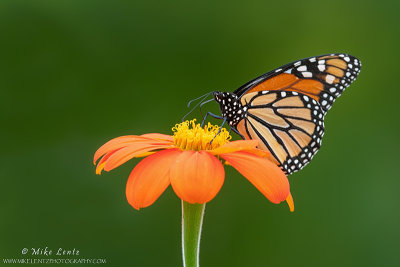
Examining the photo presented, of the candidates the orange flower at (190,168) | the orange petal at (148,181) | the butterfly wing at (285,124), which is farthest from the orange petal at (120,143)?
the butterfly wing at (285,124)

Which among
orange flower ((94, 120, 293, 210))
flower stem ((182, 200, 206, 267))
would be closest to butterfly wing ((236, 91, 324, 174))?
orange flower ((94, 120, 293, 210))

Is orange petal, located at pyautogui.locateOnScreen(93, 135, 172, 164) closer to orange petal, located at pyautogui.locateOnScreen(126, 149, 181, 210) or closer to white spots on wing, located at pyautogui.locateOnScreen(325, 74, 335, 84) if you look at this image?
orange petal, located at pyautogui.locateOnScreen(126, 149, 181, 210)

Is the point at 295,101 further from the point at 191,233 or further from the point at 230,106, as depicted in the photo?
the point at 191,233

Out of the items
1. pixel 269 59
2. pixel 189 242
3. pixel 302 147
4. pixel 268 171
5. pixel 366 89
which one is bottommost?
pixel 189 242

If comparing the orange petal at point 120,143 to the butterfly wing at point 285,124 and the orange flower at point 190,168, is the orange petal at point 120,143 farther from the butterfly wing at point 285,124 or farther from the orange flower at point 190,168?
the butterfly wing at point 285,124

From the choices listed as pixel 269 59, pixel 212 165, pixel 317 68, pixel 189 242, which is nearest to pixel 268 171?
pixel 212 165

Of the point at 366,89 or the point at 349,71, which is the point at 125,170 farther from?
the point at 366,89
